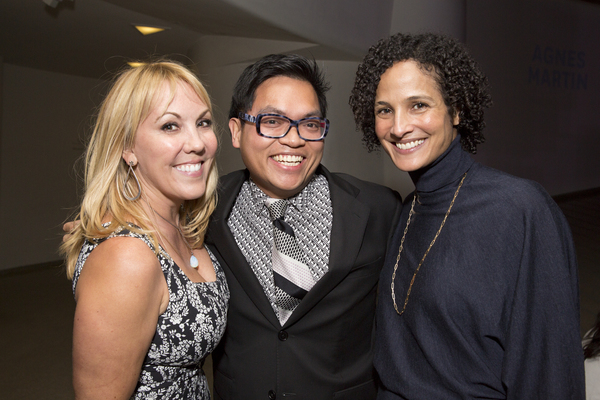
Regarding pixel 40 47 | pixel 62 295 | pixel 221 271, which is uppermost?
pixel 40 47

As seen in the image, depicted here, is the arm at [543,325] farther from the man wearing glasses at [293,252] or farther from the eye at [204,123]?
the eye at [204,123]

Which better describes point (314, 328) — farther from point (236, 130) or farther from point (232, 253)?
point (236, 130)

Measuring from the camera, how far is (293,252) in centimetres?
187

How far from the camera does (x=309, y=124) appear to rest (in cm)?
197

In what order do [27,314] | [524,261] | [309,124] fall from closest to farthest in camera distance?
1. [524,261]
2. [309,124]
3. [27,314]

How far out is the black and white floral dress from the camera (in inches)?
56.4

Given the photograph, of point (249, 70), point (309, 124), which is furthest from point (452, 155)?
point (249, 70)

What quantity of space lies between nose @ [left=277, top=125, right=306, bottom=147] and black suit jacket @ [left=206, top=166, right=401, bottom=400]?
29 centimetres

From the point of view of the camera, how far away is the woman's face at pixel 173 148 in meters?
1.52

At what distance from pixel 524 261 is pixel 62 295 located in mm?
6528

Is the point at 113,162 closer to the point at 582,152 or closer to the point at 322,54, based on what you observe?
the point at 322,54

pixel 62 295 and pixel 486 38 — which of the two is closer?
pixel 62 295

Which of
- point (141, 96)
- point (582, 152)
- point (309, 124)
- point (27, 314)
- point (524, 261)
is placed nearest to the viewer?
point (524, 261)

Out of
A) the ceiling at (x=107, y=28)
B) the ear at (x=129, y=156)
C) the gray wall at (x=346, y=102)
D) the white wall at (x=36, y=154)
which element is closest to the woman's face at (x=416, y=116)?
the ear at (x=129, y=156)
